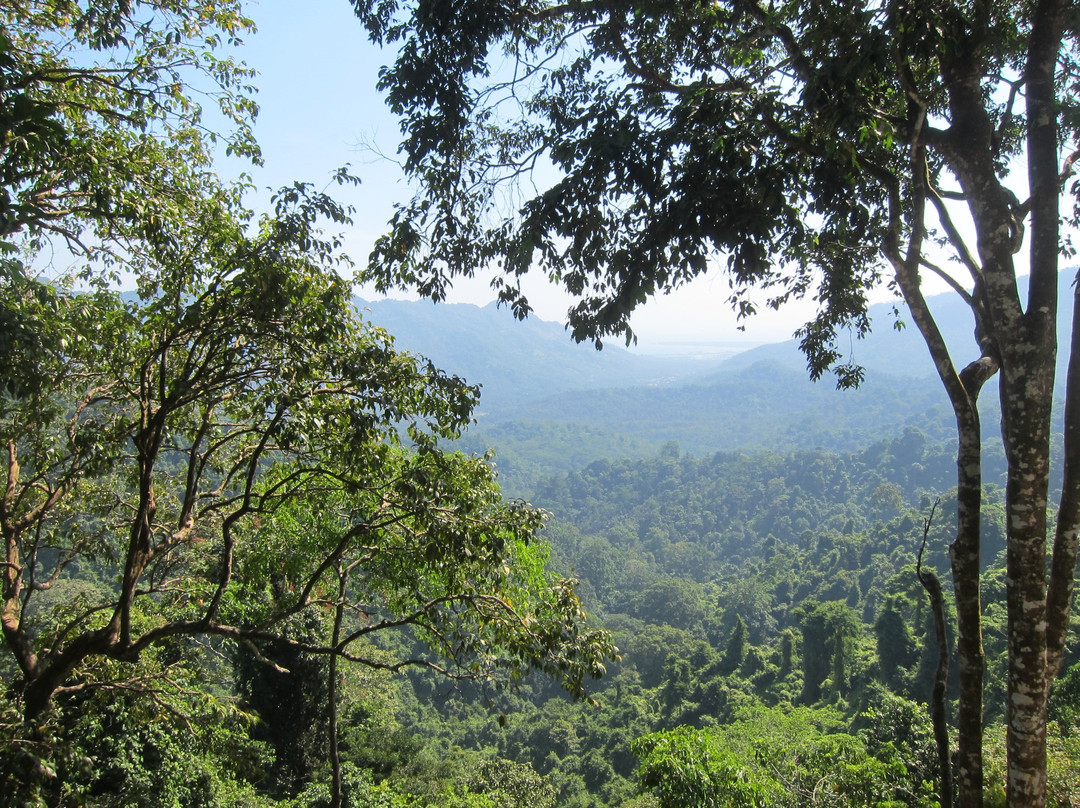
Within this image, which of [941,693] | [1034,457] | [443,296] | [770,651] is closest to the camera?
[1034,457]

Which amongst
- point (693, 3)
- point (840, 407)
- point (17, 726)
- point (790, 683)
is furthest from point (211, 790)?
point (840, 407)

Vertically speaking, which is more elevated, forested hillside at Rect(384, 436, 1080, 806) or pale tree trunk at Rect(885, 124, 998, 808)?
pale tree trunk at Rect(885, 124, 998, 808)

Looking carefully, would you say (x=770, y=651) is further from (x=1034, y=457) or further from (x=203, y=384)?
(x=203, y=384)

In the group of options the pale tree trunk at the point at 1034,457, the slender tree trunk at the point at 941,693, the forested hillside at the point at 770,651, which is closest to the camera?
the pale tree trunk at the point at 1034,457

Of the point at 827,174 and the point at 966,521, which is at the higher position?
the point at 827,174

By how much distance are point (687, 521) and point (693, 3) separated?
96.8 m

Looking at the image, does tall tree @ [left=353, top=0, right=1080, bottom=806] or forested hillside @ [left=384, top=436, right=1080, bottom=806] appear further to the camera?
forested hillside @ [left=384, top=436, right=1080, bottom=806]

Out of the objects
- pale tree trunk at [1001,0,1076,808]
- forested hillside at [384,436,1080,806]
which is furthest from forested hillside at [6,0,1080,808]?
forested hillside at [384,436,1080,806]

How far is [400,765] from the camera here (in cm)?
1427

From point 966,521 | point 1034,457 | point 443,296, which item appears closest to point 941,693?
point 966,521

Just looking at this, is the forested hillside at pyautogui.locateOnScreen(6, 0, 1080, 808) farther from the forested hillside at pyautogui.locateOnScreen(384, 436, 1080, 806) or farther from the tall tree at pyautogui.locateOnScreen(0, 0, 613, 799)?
the forested hillside at pyautogui.locateOnScreen(384, 436, 1080, 806)

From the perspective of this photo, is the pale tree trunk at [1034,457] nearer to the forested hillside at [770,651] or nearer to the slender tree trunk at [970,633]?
the slender tree trunk at [970,633]

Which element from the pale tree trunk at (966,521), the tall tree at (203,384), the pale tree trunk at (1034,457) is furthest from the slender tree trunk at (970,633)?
the tall tree at (203,384)

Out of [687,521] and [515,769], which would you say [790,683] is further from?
[687,521]
